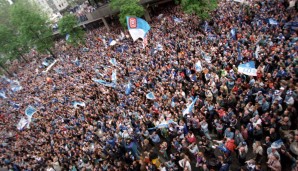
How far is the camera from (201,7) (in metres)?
22.3

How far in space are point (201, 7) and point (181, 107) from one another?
13.1m

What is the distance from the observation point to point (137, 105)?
50.2 feet

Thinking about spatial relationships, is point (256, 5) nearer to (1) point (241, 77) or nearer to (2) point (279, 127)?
(1) point (241, 77)

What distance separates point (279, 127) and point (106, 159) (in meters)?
8.30

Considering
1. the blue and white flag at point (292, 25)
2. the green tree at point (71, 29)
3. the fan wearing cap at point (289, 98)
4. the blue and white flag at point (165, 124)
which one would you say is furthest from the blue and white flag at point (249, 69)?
the green tree at point (71, 29)

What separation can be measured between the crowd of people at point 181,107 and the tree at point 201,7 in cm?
97

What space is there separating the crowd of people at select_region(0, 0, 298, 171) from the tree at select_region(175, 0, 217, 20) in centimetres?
97

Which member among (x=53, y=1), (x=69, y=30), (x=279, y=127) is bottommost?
(x=53, y=1)

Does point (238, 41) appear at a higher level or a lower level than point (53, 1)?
higher

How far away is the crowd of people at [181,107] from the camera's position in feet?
31.6

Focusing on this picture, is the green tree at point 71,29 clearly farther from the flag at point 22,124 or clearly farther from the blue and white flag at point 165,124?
the blue and white flag at point 165,124

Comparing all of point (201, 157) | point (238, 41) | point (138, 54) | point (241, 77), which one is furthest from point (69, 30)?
point (201, 157)

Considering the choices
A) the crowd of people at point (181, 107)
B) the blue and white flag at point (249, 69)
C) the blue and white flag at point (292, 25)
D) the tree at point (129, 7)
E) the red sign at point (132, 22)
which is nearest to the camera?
the crowd of people at point (181, 107)

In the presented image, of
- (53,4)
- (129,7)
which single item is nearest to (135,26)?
(129,7)
